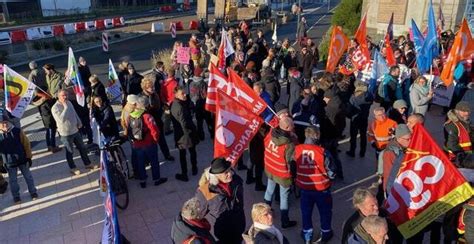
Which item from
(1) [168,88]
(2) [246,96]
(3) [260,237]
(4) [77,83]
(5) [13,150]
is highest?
(2) [246,96]

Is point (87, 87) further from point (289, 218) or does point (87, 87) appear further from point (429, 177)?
point (429, 177)

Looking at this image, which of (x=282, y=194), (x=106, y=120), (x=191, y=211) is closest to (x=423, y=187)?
(x=282, y=194)

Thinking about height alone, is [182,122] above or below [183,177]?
above

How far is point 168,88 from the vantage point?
886 centimetres

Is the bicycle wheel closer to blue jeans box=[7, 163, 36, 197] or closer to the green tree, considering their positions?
blue jeans box=[7, 163, 36, 197]

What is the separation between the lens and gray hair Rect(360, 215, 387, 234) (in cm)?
353

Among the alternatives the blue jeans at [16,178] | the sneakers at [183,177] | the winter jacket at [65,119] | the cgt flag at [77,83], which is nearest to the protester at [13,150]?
the blue jeans at [16,178]

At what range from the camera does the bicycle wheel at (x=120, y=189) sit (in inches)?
260

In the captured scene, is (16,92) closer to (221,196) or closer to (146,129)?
(146,129)

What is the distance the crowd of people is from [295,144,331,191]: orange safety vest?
0.01m

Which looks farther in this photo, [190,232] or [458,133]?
[458,133]

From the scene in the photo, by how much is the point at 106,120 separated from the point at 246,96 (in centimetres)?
321

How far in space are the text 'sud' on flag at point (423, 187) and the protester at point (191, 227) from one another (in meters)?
2.09

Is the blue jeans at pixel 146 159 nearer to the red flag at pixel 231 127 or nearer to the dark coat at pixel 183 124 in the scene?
the dark coat at pixel 183 124
